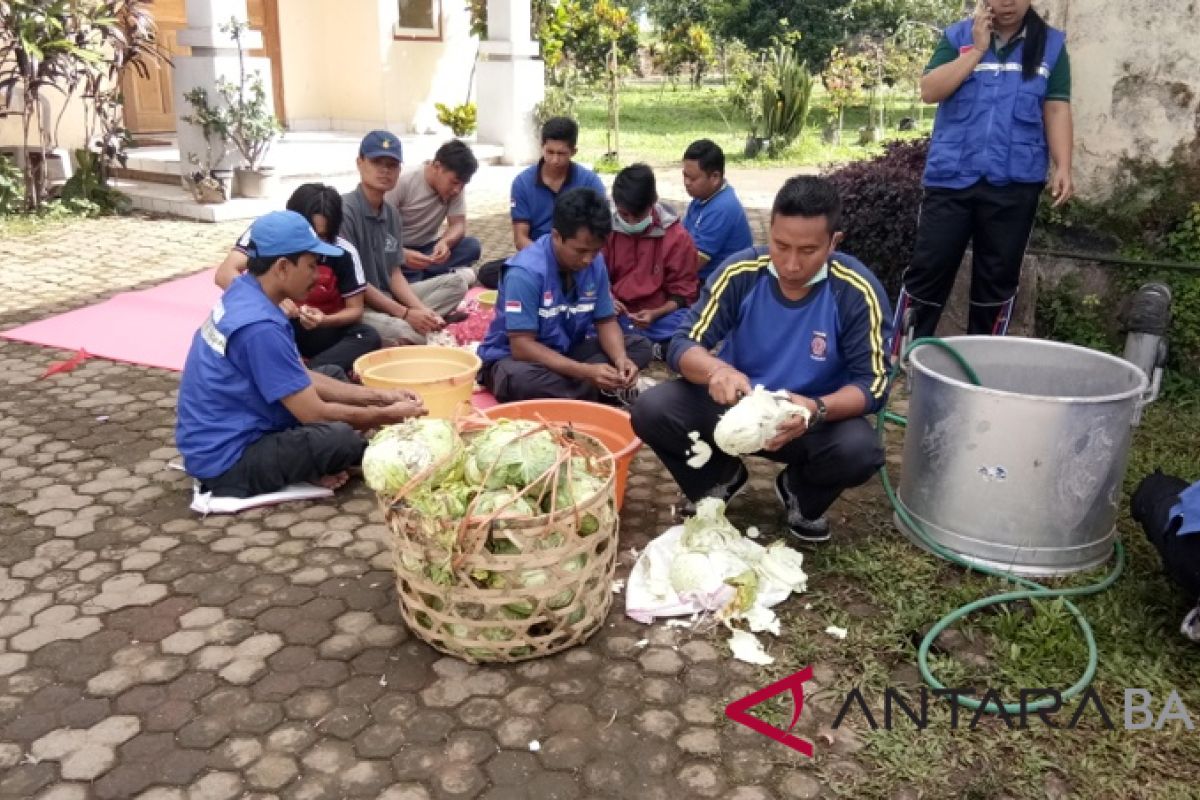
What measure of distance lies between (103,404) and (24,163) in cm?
560

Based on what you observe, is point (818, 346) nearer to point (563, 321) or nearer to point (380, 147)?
A: point (563, 321)

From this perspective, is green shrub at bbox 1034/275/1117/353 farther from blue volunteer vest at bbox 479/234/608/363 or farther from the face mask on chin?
blue volunteer vest at bbox 479/234/608/363

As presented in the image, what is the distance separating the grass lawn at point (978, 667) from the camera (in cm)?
254

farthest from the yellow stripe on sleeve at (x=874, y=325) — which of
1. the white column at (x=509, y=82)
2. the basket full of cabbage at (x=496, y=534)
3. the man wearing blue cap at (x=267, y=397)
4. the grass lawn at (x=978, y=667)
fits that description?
the white column at (x=509, y=82)

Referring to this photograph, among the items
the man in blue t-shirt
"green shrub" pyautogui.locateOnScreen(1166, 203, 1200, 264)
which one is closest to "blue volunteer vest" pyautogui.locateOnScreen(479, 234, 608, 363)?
the man in blue t-shirt

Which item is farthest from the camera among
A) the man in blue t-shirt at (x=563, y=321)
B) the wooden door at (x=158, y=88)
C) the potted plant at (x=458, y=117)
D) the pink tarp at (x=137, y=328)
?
the potted plant at (x=458, y=117)

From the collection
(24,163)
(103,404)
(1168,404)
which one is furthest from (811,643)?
(24,163)

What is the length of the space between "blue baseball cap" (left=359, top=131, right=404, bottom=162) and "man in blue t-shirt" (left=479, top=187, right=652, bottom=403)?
129cm

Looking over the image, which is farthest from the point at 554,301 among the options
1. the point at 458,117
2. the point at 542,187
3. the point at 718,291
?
the point at 458,117

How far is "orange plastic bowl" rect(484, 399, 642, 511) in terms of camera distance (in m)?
3.91

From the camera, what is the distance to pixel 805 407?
3.27m

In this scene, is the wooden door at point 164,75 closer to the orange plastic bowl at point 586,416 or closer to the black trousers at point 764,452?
the orange plastic bowl at point 586,416

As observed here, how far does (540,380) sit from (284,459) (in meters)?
1.26

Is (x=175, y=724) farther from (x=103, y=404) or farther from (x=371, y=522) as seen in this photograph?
(x=103, y=404)
